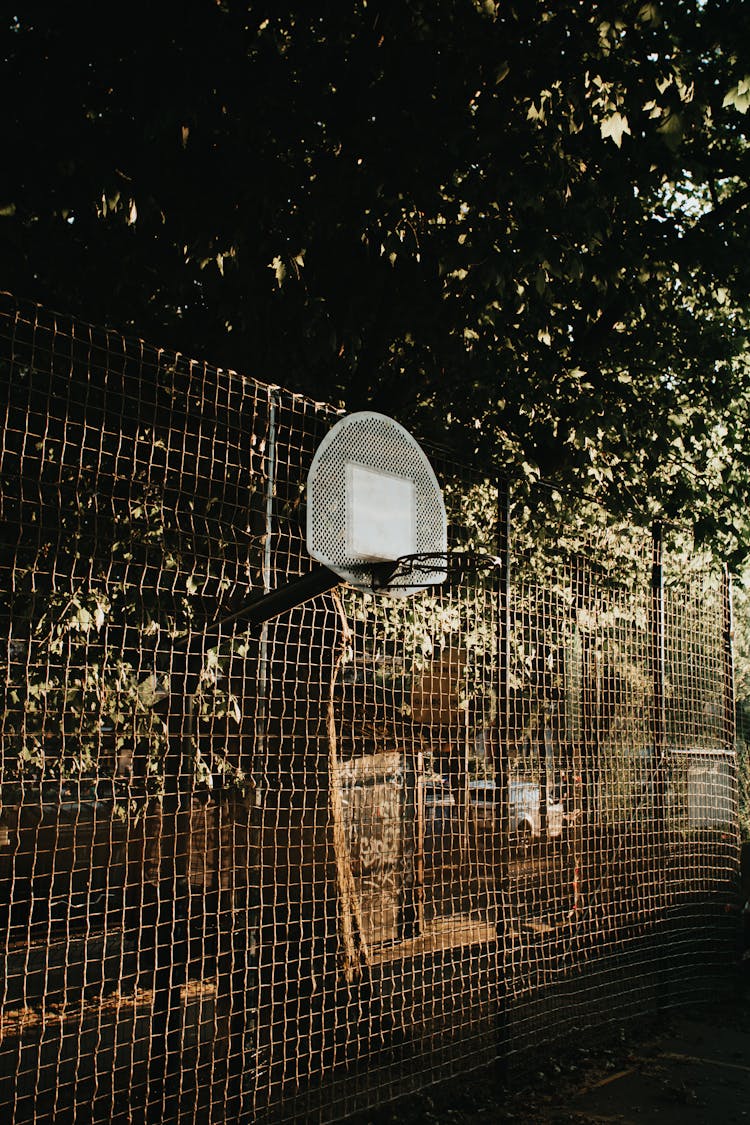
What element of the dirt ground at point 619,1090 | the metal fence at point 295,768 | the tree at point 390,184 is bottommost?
the dirt ground at point 619,1090

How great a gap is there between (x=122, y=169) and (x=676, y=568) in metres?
5.59

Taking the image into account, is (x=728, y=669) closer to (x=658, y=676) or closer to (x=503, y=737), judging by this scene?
(x=658, y=676)

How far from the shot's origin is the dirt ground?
512 cm

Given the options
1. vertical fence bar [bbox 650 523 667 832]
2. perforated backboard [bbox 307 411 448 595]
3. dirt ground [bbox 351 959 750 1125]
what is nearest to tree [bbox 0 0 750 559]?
vertical fence bar [bbox 650 523 667 832]

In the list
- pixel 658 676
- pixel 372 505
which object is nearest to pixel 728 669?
pixel 658 676

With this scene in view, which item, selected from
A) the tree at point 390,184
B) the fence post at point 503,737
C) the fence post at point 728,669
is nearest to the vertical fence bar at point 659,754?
the tree at point 390,184

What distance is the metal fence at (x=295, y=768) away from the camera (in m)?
4.09

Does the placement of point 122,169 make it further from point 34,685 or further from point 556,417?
point 556,417

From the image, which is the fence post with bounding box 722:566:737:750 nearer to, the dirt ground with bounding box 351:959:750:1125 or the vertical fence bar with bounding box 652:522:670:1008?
the vertical fence bar with bounding box 652:522:670:1008

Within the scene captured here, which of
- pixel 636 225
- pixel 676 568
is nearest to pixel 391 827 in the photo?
pixel 676 568

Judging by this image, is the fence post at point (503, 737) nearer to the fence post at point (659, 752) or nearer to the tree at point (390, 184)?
the tree at point (390, 184)

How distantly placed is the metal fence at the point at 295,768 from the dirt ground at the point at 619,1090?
0.19 meters

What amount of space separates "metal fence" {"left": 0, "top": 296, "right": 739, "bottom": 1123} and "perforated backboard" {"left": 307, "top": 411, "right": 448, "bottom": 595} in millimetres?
352

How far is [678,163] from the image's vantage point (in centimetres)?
625
